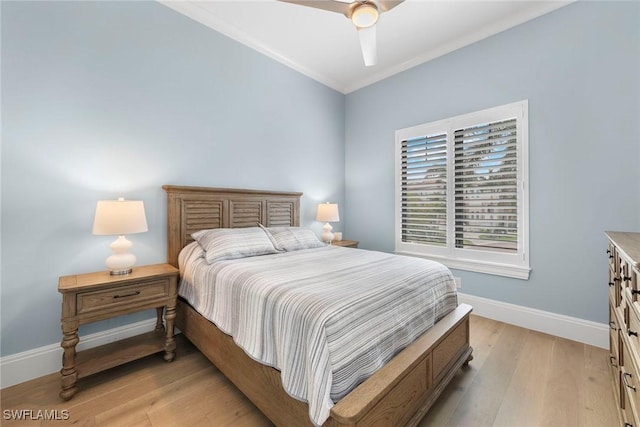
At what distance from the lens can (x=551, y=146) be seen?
2480 mm

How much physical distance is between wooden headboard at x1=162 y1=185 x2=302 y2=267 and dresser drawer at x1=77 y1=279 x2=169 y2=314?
50cm

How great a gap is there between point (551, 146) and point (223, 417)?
3.42 metres

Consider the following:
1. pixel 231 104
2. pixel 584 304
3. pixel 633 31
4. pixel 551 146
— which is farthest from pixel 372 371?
pixel 633 31

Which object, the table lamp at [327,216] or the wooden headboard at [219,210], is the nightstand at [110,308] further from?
the table lamp at [327,216]

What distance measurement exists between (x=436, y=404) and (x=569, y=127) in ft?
8.54

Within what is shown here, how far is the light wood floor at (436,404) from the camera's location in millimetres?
1502

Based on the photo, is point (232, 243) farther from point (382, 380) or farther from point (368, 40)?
point (368, 40)

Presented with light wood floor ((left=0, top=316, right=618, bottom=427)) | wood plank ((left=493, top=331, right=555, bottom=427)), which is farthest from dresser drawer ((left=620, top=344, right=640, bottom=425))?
wood plank ((left=493, top=331, right=555, bottom=427))

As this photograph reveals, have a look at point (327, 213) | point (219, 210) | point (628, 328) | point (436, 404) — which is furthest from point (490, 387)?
point (219, 210)

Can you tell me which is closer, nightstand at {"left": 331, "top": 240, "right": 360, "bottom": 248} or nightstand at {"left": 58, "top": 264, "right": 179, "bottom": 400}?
nightstand at {"left": 58, "top": 264, "right": 179, "bottom": 400}

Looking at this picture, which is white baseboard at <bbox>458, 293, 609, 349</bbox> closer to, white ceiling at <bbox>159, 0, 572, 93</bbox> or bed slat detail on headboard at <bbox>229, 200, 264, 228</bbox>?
bed slat detail on headboard at <bbox>229, 200, 264, 228</bbox>

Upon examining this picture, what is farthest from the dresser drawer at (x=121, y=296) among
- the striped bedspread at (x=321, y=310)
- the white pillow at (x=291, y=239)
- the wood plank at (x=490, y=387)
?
the wood plank at (x=490, y=387)

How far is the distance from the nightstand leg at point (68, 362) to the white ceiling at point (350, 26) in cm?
281

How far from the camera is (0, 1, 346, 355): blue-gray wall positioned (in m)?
1.84
